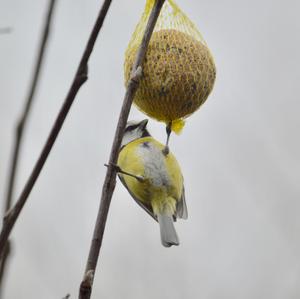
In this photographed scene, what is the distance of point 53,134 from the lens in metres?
0.79

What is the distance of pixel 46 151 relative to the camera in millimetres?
771

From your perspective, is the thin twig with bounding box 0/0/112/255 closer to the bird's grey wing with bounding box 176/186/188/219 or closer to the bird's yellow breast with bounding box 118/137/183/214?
the bird's yellow breast with bounding box 118/137/183/214

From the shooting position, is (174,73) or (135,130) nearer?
(174,73)

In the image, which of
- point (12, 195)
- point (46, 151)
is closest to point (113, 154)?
point (46, 151)

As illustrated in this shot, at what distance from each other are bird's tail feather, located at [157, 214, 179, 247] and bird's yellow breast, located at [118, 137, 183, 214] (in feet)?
0.26

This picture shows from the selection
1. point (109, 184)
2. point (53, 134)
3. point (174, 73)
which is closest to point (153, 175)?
point (174, 73)

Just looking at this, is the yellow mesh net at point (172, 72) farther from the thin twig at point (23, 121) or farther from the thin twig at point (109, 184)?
the thin twig at point (23, 121)

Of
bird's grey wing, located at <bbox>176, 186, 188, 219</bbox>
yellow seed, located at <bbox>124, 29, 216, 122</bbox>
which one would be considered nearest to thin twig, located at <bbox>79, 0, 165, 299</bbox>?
yellow seed, located at <bbox>124, 29, 216, 122</bbox>

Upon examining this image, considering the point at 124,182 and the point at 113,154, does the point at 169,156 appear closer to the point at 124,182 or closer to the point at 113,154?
the point at 124,182

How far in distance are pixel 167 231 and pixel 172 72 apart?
3.02 ft

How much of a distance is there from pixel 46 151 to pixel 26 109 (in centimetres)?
10

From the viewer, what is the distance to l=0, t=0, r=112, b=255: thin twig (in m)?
0.73

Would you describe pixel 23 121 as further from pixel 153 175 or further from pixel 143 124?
pixel 143 124

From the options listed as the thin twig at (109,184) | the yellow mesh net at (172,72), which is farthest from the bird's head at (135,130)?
the thin twig at (109,184)
